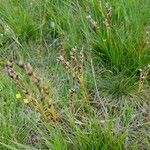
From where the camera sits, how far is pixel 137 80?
1942 millimetres

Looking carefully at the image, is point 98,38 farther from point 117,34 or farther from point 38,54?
point 38,54

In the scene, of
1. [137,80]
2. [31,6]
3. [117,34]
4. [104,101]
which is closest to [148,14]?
[117,34]

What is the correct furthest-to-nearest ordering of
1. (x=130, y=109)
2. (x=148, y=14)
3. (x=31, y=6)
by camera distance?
(x=31, y=6) < (x=148, y=14) < (x=130, y=109)

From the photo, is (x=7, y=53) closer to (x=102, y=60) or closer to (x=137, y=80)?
(x=102, y=60)

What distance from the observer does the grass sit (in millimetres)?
1589

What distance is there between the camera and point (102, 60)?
2064 millimetres

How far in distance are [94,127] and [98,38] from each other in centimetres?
63

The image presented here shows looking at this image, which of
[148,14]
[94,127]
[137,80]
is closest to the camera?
[94,127]

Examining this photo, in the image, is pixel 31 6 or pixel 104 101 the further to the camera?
pixel 31 6

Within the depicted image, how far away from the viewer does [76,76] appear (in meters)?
1.51

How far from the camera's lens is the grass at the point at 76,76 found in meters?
1.59

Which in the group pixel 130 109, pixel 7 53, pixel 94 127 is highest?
pixel 7 53

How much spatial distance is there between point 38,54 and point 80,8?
0.39 meters

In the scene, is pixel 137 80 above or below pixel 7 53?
below
